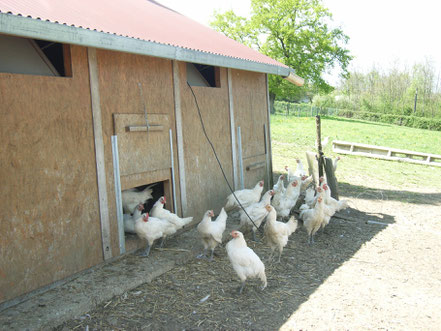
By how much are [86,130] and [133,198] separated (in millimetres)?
2046

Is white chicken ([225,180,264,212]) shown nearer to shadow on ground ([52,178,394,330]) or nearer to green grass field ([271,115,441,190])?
shadow on ground ([52,178,394,330])

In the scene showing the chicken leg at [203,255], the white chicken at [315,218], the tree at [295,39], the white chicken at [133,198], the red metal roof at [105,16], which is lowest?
the chicken leg at [203,255]

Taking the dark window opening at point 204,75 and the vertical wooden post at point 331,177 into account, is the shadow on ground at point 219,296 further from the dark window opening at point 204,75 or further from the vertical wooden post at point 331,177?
the dark window opening at point 204,75

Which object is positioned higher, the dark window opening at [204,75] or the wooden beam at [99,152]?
the dark window opening at [204,75]

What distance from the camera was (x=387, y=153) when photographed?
1612 centimetres

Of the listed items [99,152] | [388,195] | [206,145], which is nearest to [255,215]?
[206,145]

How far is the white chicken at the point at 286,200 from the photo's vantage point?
7.29m

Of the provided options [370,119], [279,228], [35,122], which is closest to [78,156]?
[35,122]

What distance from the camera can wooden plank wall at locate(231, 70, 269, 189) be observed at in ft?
25.9

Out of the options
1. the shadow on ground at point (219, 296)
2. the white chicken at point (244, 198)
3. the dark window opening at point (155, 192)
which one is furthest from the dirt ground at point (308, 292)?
the dark window opening at point (155, 192)

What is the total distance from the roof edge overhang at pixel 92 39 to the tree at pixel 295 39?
29075 millimetres

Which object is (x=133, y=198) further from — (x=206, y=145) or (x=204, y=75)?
(x=204, y=75)

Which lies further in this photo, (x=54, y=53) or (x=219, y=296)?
(x=54, y=53)

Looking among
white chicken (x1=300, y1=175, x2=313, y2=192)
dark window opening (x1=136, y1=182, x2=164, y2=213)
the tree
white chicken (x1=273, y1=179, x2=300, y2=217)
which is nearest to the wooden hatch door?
dark window opening (x1=136, y1=182, x2=164, y2=213)
